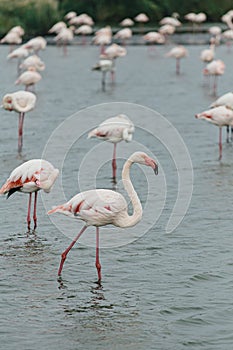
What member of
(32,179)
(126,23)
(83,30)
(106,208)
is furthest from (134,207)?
(126,23)

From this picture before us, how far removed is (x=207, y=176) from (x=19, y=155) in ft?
9.98

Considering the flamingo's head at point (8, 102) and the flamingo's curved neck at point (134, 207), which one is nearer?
the flamingo's curved neck at point (134, 207)

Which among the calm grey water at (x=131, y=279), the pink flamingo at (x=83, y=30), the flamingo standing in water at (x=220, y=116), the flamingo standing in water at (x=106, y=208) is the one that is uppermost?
the pink flamingo at (x=83, y=30)

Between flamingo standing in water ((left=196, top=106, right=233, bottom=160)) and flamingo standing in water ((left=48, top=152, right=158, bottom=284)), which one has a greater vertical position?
flamingo standing in water ((left=196, top=106, right=233, bottom=160))

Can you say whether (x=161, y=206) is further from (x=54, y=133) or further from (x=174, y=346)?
(x=54, y=133)

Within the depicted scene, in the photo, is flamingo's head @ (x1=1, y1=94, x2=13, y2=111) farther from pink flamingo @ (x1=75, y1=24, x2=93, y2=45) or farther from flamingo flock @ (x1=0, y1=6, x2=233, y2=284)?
pink flamingo @ (x1=75, y1=24, x2=93, y2=45)

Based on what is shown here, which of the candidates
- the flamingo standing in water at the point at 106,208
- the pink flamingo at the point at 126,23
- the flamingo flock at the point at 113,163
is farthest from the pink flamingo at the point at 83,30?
the flamingo standing in water at the point at 106,208

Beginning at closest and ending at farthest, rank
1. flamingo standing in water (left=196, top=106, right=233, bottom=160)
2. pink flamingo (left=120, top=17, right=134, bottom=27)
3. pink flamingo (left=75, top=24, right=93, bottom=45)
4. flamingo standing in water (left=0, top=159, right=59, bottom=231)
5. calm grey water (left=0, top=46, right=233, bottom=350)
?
calm grey water (left=0, top=46, right=233, bottom=350), flamingo standing in water (left=0, top=159, right=59, bottom=231), flamingo standing in water (left=196, top=106, right=233, bottom=160), pink flamingo (left=75, top=24, right=93, bottom=45), pink flamingo (left=120, top=17, right=134, bottom=27)

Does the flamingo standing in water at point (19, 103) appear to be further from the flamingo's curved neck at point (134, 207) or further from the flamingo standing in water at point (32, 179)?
the flamingo's curved neck at point (134, 207)

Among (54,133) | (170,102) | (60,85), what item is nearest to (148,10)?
(60,85)

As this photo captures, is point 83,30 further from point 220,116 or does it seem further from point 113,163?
point 113,163

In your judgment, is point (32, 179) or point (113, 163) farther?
point (113, 163)

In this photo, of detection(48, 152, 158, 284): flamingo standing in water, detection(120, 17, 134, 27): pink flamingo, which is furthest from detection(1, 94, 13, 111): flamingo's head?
detection(120, 17, 134, 27): pink flamingo

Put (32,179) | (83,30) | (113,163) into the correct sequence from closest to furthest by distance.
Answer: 1. (32,179)
2. (113,163)
3. (83,30)
